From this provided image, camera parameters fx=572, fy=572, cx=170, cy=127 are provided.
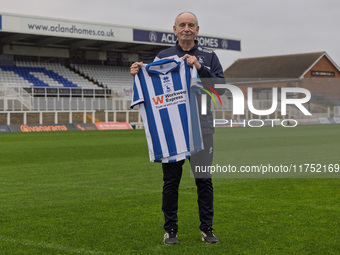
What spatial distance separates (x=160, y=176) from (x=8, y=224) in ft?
15.0

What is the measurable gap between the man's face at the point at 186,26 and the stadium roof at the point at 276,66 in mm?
55085

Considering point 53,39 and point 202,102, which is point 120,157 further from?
point 53,39

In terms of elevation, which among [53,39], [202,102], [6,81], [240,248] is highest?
[53,39]

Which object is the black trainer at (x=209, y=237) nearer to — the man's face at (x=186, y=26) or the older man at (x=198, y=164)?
the older man at (x=198, y=164)

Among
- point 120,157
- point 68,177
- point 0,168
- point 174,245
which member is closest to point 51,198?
point 68,177

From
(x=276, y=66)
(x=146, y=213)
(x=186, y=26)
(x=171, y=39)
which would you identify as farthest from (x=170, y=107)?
(x=276, y=66)

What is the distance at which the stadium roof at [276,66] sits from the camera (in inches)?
2356

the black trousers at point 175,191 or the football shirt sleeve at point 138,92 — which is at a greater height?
the football shirt sleeve at point 138,92

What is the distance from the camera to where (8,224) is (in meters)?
5.90

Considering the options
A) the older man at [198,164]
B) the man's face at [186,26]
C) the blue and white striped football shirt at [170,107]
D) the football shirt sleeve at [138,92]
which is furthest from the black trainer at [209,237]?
the man's face at [186,26]

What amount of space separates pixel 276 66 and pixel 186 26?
6074 cm

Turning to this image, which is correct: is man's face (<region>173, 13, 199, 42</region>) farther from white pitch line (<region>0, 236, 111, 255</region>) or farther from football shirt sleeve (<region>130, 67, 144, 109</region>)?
white pitch line (<region>0, 236, 111, 255</region>)

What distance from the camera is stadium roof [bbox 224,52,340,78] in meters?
59.8

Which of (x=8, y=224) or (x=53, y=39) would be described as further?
(x=53, y=39)
